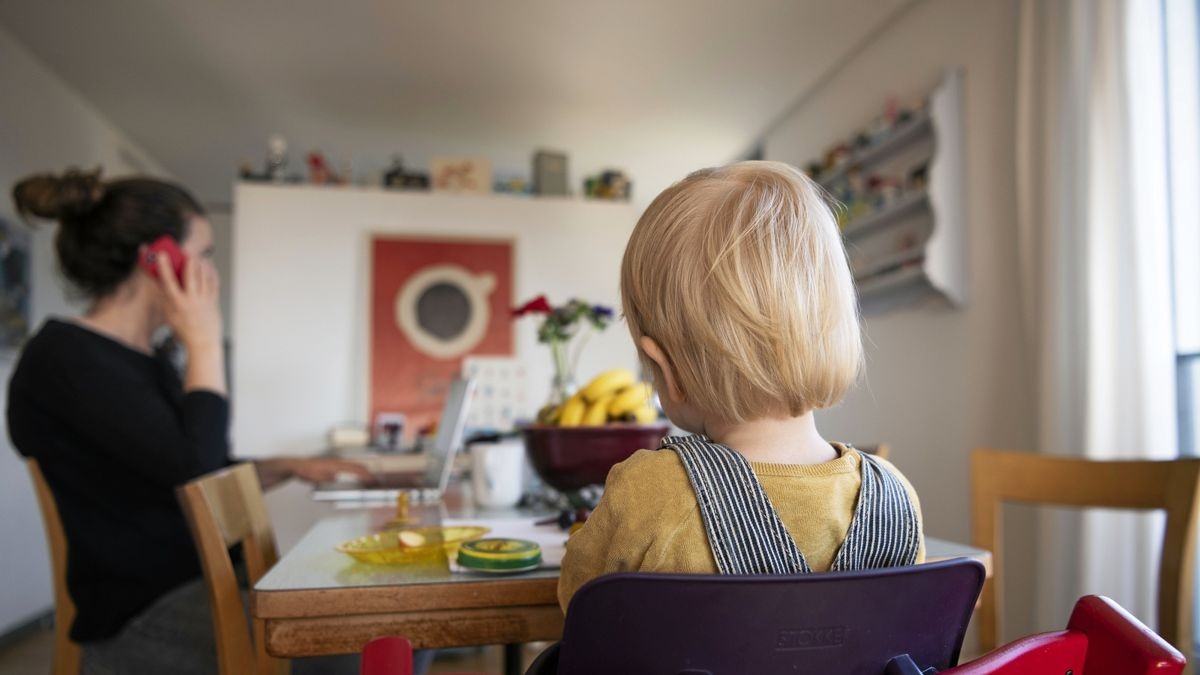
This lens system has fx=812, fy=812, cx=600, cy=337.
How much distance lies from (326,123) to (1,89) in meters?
1.55

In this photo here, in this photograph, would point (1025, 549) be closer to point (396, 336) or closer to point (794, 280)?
point (794, 280)

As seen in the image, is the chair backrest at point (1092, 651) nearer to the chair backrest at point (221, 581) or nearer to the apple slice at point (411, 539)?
the apple slice at point (411, 539)

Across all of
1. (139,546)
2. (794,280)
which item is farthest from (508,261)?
(794,280)

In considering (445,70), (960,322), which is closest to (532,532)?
(960,322)

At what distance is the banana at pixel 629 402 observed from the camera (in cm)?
136

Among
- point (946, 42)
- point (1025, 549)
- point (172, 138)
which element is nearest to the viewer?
point (1025, 549)

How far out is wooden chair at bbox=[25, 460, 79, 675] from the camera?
66.9 inches

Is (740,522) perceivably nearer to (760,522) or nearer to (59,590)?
(760,522)

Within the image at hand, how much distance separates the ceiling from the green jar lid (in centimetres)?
285

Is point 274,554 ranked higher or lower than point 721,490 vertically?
lower

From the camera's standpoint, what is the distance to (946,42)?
3.20m

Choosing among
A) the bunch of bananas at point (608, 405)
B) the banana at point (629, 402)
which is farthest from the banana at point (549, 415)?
the banana at point (629, 402)

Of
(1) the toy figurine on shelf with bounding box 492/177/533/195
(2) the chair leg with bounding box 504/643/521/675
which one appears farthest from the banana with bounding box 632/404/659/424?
(1) the toy figurine on shelf with bounding box 492/177/533/195

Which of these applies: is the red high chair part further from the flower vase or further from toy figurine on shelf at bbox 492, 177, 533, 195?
toy figurine on shelf at bbox 492, 177, 533, 195
